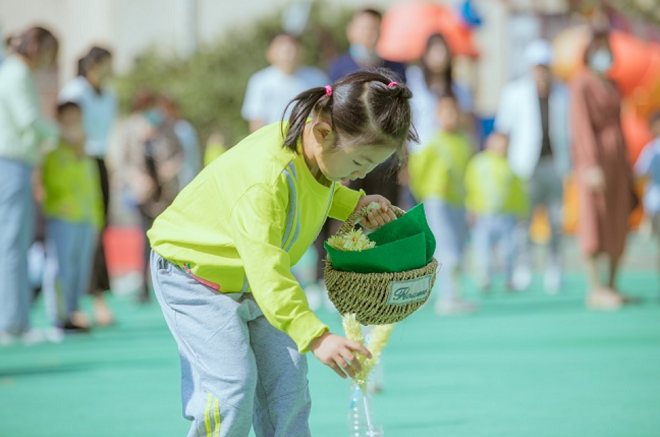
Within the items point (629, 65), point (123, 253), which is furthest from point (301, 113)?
point (629, 65)

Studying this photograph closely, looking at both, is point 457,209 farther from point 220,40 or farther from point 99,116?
point 220,40

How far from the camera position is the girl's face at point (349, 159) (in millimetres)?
3588

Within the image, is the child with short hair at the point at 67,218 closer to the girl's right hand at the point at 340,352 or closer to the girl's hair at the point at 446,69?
the girl's hair at the point at 446,69

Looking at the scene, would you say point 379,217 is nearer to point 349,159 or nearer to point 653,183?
point 349,159

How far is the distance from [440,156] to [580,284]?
3.33 meters

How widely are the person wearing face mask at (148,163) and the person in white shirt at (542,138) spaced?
3.23 m

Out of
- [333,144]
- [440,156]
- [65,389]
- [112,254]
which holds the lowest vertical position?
[112,254]

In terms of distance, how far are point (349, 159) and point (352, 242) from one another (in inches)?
12.9

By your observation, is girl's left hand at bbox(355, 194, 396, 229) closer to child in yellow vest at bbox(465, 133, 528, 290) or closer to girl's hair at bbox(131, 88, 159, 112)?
girl's hair at bbox(131, 88, 159, 112)

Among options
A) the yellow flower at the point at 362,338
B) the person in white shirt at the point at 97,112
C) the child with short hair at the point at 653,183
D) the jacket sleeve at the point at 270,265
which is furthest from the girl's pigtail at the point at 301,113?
the child with short hair at the point at 653,183

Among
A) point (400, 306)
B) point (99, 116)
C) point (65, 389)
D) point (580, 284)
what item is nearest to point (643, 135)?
point (580, 284)

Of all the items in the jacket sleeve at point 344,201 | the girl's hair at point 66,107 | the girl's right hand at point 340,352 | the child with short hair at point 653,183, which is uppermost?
the jacket sleeve at point 344,201

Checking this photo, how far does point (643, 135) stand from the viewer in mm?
20109

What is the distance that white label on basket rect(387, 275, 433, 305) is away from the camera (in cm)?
371
